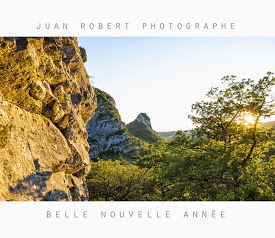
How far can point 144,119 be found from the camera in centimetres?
15038

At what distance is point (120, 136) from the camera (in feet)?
259

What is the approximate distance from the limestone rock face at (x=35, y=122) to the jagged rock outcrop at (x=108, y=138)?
5350cm

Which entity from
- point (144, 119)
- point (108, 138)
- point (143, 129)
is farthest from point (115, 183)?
point (144, 119)

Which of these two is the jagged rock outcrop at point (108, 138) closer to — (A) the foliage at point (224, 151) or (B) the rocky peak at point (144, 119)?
(A) the foliage at point (224, 151)

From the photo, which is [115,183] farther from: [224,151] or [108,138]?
[108,138]

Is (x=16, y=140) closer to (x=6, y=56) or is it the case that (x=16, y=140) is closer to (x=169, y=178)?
(x=6, y=56)

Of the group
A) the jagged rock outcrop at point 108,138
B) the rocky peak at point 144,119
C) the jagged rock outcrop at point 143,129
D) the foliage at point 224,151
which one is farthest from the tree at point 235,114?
the rocky peak at point 144,119

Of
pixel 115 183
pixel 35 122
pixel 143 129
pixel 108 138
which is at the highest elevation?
pixel 35 122

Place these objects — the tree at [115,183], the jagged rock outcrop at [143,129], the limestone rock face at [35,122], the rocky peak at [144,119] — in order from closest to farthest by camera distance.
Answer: the limestone rock face at [35,122]
the tree at [115,183]
the jagged rock outcrop at [143,129]
the rocky peak at [144,119]

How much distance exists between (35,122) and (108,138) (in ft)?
209

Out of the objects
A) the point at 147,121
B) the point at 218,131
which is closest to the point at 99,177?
the point at 218,131

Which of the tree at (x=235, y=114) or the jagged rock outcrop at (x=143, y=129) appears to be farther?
the jagged rock outcrop at (x=143, y=129)

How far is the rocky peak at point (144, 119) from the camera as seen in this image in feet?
483

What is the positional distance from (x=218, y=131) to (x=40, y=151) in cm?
1692
